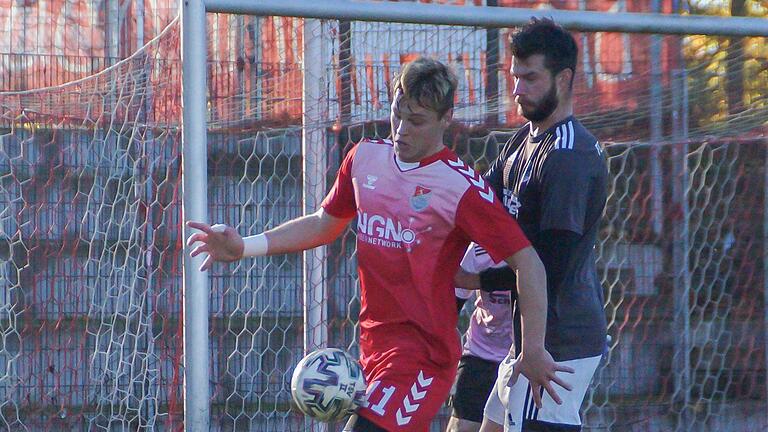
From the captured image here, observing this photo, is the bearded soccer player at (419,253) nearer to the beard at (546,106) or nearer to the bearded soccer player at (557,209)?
the bearded soccer player at (557,209)

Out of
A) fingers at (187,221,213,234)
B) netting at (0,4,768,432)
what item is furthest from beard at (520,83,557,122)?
netting at (0,4,768,432)

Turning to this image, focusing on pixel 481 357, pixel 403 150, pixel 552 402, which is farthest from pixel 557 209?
pixel 481 357

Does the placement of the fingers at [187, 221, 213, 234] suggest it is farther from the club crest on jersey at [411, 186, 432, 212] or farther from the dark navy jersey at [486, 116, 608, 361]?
the dark navy jersey at [486, 116, 608, 361]

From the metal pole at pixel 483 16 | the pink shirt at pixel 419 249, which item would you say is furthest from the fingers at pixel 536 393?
the metal pole at pixel 483 16

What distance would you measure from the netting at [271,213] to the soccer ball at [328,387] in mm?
1589

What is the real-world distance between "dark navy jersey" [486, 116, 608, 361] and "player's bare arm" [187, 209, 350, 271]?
25.3 inches

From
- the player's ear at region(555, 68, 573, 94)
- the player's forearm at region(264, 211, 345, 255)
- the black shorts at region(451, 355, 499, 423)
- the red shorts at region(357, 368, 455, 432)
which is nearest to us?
the red shorts at region(357, 368, 455, 432)

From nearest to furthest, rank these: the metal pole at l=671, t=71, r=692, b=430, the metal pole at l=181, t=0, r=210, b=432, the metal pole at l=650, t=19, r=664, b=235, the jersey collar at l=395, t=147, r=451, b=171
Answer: the jersey collar at l=395, t=147, r=451, b=171
the metal pole at l=181, t=0, r=210, b=432
the metal pole at l=650, t=19, r=664, b=235
the metal pole at l=671, t=71, r=692, b=430

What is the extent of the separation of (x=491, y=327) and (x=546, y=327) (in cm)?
104

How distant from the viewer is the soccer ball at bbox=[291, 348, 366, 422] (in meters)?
3.27

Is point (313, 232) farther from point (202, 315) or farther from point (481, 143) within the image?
point (481, 143)

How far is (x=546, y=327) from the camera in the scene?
343 cm

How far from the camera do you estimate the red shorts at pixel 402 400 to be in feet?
10.9

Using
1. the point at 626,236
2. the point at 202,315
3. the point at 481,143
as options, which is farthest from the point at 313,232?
the point at 626,236
